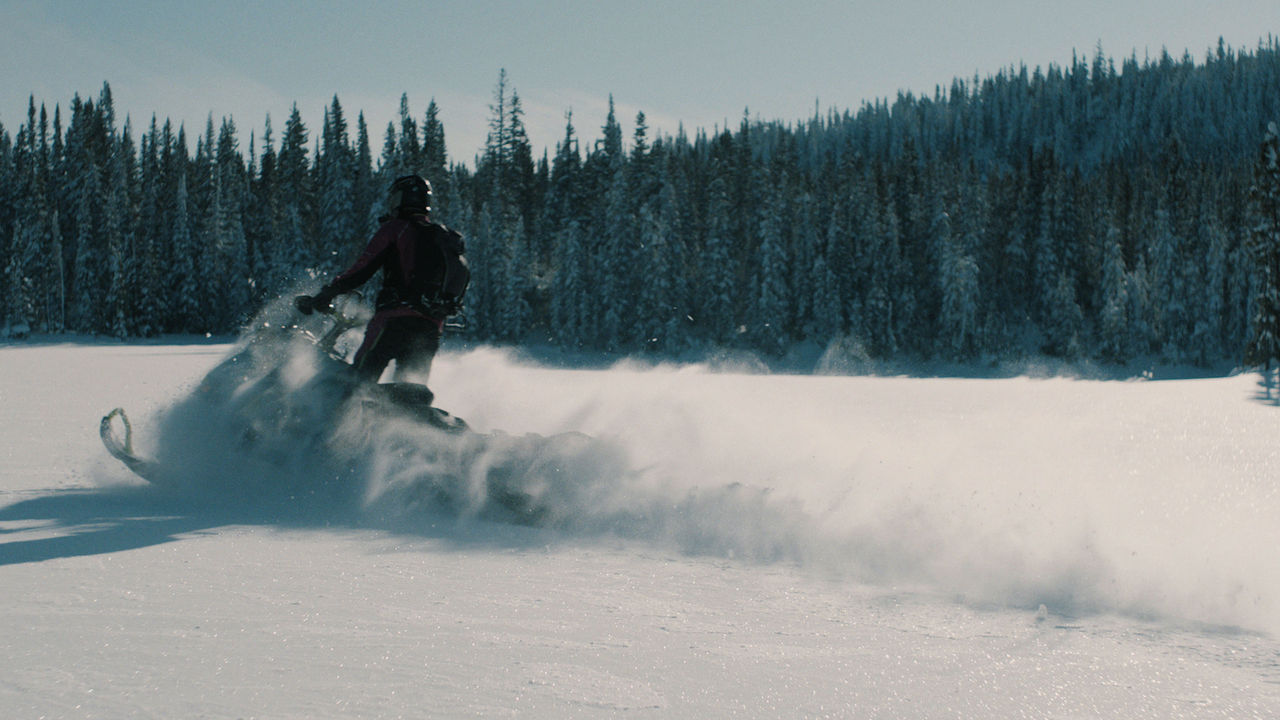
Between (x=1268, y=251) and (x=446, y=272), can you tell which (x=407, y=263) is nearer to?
(x=446, y=272)

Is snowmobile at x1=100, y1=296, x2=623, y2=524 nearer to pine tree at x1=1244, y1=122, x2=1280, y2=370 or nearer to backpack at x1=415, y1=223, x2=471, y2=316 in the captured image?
backpack at x1=415, y1=223, x2=471, y2=316

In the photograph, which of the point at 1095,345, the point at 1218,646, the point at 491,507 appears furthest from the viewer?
the point at 1095,345

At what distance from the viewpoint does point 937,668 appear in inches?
129

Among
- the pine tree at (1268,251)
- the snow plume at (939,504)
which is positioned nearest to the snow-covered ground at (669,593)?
the snow plume at (939,504)

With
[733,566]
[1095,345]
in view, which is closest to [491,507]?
[733,566]

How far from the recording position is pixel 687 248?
2493 inches

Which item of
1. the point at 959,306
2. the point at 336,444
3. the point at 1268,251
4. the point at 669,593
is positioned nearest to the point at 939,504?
the point at 669,593

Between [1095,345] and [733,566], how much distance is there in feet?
217

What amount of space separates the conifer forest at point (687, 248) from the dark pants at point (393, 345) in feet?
151

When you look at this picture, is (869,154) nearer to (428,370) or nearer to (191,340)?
(191,340)

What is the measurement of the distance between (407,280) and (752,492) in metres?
2.97

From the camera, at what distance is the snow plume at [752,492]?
4.56 meters

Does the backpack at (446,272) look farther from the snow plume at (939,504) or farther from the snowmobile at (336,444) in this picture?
the snow plume at (939,504)

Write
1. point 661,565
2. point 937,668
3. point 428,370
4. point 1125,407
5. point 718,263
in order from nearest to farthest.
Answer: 1. point 937,668
2. point 661,565
3. point 428,370
4. point 1125,407
5. point 718,263
